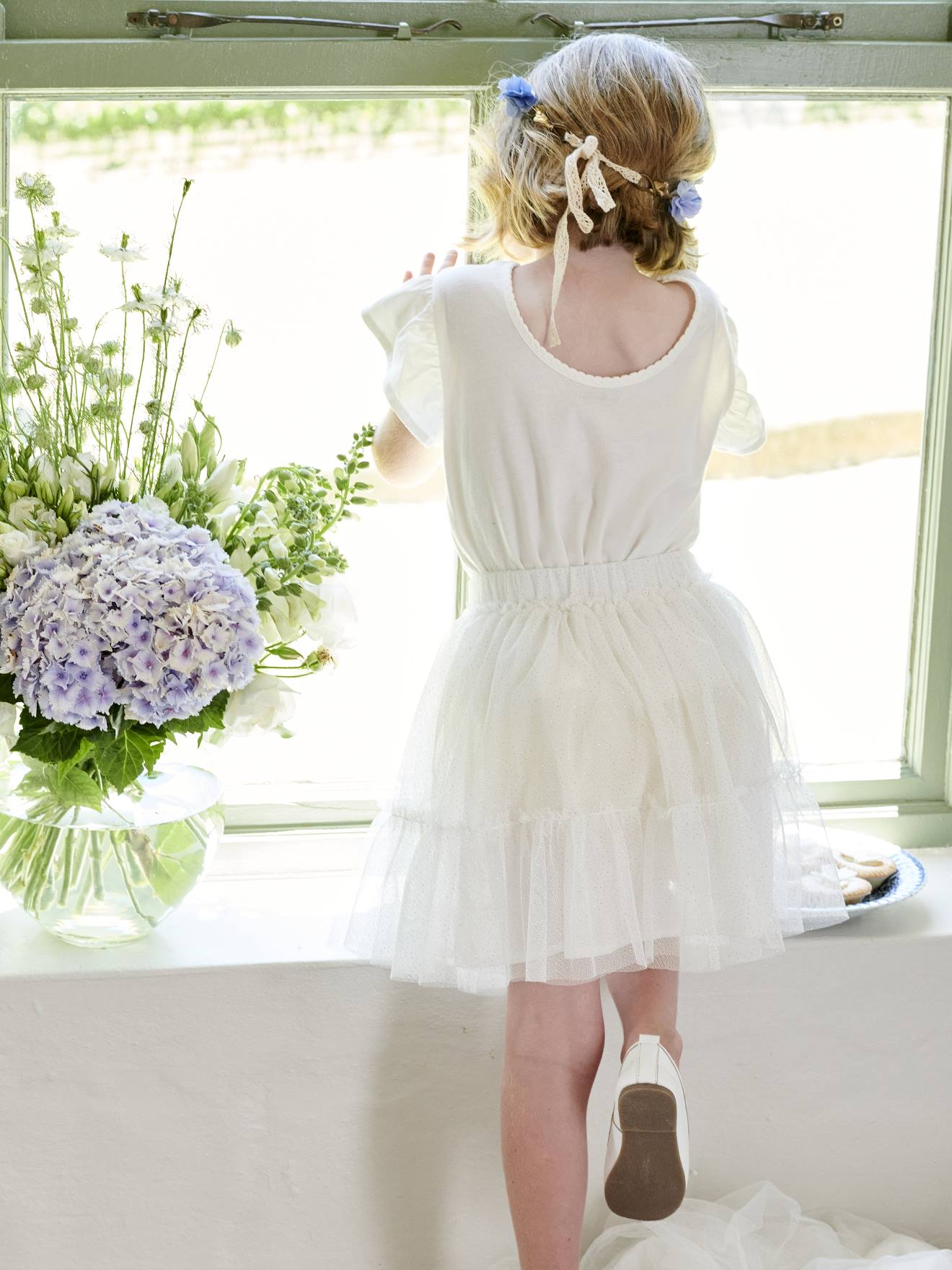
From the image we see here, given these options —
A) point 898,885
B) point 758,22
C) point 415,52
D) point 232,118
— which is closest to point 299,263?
point 232,118

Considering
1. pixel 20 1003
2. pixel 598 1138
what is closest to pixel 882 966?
pixel 598 1138

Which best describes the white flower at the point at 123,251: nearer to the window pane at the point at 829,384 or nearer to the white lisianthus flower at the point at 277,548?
the white lisianthus flower at the point at 277,548

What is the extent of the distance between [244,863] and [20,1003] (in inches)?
14.9

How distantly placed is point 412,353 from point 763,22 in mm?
670

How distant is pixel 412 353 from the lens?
1.43 m

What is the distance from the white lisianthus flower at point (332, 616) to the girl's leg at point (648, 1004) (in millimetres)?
510

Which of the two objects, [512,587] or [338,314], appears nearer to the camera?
[512,587]

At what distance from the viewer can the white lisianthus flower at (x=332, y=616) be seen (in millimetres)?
1382

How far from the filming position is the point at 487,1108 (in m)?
1.61

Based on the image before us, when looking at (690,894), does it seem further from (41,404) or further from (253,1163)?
(41,404)

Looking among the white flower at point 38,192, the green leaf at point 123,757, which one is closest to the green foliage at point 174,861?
the green leaf at point 123,757

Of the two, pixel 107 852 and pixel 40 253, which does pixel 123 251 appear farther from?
pixel 107 852

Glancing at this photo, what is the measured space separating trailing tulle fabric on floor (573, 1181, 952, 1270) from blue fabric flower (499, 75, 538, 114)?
1286mm

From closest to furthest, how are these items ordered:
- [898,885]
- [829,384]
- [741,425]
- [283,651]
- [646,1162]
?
[646,1162], [283,651], [741,425], [898,885], [829,384]
